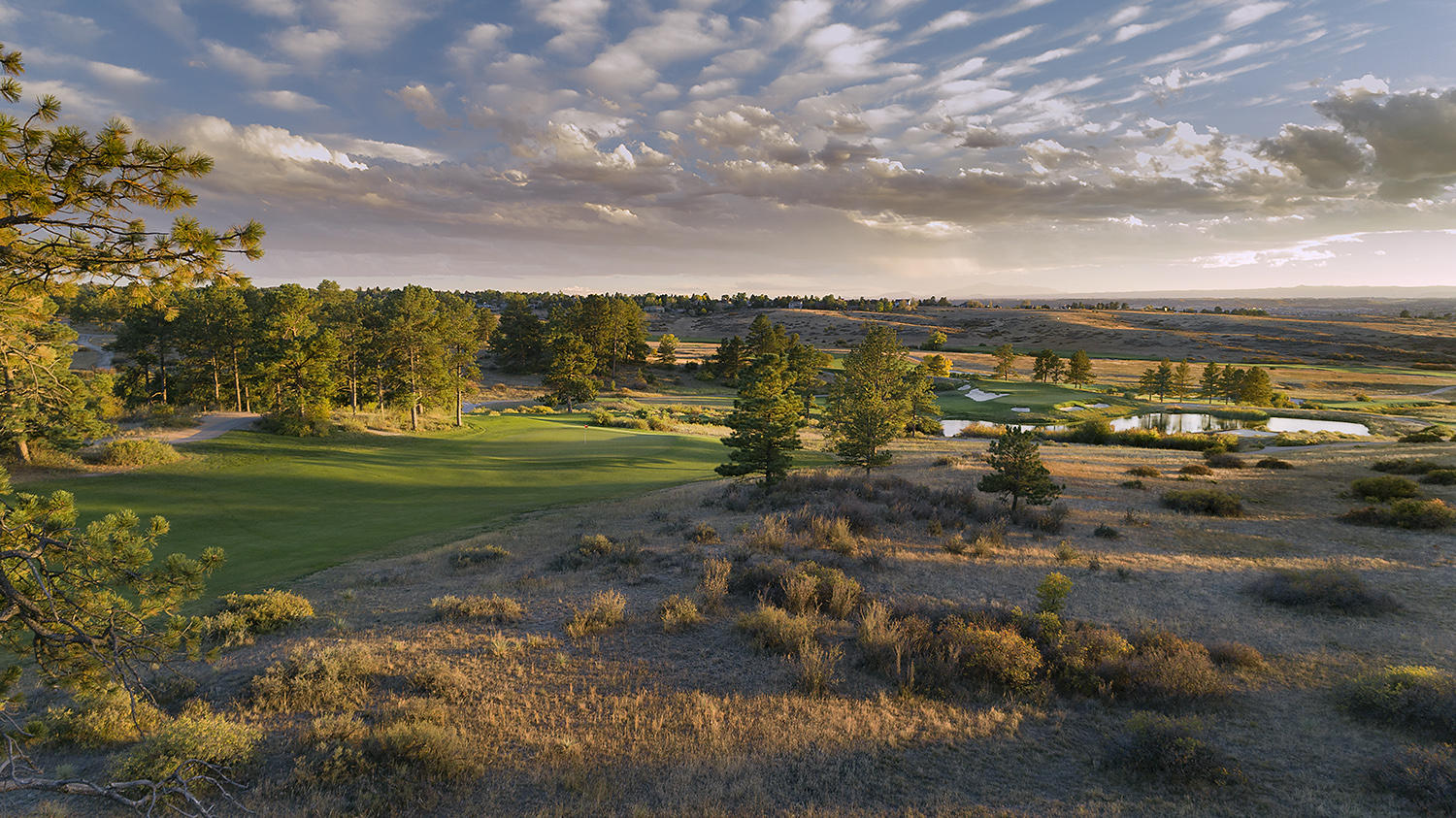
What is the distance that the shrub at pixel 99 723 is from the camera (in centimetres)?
725

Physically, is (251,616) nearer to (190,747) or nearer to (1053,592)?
(190,747)

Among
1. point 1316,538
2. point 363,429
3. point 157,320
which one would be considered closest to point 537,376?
point 157,320

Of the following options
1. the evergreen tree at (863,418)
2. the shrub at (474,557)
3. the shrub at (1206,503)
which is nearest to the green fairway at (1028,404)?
the evergreen tree at (863,418)

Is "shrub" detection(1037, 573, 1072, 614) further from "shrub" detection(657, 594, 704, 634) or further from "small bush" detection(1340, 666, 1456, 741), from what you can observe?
"shrub" detection(657, 594, 704, 634)

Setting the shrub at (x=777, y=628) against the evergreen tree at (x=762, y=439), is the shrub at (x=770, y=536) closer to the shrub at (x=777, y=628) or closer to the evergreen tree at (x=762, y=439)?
the shrub at (x=777, y=628)

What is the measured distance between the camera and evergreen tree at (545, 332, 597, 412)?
6481 cm

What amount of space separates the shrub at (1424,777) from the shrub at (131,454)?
3849 cm

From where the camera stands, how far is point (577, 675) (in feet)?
30.4

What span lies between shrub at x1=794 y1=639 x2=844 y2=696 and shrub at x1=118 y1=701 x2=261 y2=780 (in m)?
6.97

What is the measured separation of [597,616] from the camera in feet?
36.6

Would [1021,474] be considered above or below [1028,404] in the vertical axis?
above

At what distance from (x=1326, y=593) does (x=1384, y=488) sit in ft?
42.9

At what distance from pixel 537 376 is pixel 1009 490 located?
3255 inches

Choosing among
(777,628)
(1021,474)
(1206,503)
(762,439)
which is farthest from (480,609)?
(1206,503)
